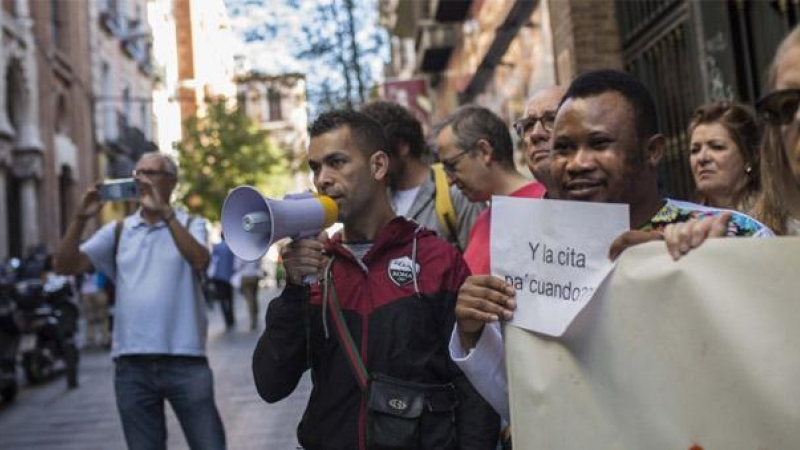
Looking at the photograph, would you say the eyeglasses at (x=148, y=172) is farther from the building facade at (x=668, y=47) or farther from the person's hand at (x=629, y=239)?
the person's hand at (x=629, y=239)

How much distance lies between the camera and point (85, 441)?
763cm

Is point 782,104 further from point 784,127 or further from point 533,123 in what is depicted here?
point 533,123

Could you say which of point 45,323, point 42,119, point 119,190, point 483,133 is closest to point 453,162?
point 483,133

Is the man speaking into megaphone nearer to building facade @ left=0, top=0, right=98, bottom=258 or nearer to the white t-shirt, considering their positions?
the white t-shirt

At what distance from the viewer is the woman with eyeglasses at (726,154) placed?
342cm

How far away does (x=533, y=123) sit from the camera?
331 cm

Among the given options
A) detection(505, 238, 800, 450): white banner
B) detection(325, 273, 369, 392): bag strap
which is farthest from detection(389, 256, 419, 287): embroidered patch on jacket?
detection(505, 238, 800, 450): white banner

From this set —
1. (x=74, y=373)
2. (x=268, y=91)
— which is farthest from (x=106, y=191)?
(x=268, y=91)

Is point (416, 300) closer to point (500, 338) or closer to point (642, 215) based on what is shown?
point (500, 338)

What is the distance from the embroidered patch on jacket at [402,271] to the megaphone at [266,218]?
0.22 m

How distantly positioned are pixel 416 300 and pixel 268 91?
15.2 metres

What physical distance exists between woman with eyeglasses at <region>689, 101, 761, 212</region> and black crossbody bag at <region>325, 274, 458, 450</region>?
4.62 feet

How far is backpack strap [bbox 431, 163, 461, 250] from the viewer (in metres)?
4.52

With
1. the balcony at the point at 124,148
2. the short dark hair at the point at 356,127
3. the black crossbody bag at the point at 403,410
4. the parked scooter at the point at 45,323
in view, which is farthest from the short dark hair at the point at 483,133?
the balcony at the point at 124,148
